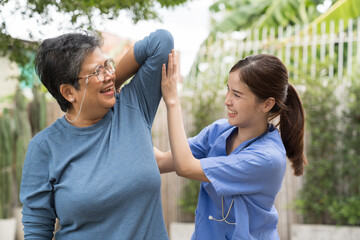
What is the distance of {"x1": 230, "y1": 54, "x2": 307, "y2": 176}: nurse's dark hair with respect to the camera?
2.04m

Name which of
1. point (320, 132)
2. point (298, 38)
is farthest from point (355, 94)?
point (298, 38)

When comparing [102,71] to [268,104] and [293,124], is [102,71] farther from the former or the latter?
[293,124]

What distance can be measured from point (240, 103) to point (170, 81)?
1.09 feet

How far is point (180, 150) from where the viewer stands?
6.52 ft

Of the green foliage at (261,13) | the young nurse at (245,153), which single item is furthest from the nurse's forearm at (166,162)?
the green foliage at (261,13)

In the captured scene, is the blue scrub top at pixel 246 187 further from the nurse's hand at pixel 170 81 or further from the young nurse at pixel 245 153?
the nurse's hand at pixel 170 81

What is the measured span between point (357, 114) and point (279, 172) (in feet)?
12.3

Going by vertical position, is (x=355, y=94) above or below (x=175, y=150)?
below

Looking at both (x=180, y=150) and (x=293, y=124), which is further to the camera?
(x=293, y=124)

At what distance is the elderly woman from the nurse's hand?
0.03 meters

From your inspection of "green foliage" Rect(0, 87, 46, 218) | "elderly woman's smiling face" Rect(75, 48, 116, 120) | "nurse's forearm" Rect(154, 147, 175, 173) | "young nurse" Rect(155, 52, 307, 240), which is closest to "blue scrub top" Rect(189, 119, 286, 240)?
"young nurse" Rect(155, 52, 307, 240)

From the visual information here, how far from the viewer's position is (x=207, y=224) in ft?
7.11

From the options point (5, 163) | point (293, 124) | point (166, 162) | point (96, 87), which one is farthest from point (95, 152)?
point (5, 163)

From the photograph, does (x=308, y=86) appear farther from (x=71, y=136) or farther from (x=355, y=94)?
(x=71, y=136)
